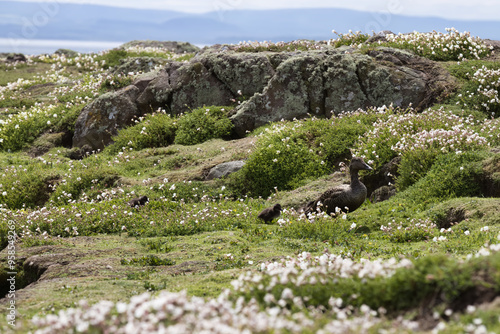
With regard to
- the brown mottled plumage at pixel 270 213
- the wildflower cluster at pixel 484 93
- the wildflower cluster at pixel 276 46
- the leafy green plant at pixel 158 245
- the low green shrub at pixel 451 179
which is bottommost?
the leafy green plant at pixel 158 245

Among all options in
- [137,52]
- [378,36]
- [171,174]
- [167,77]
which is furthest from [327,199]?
[137,52]

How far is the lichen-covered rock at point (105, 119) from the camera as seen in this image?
70.7 feet

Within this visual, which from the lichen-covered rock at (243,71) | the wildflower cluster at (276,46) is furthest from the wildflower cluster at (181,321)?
the wildflower cluster at (276,46)

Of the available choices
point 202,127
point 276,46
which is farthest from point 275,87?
point 276,46

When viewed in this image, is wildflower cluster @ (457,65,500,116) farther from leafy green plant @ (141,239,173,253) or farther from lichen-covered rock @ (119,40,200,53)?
lichen-covered rock @ (119,40,200,53)

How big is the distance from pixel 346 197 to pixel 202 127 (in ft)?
28.9

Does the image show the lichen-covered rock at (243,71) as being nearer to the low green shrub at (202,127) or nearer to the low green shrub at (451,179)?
the low green shrub at (202,127)

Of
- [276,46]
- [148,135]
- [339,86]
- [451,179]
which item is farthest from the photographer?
[276,46]

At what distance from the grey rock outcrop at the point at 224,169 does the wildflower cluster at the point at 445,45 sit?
9679 mm

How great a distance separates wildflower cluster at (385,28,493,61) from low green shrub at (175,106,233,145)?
766 centimetres

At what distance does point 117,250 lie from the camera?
10.3 m

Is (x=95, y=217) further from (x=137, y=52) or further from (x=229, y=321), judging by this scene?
(x=137, y=52)

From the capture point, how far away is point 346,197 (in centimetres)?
1180

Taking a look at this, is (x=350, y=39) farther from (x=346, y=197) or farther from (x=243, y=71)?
(x=346, y=197)
